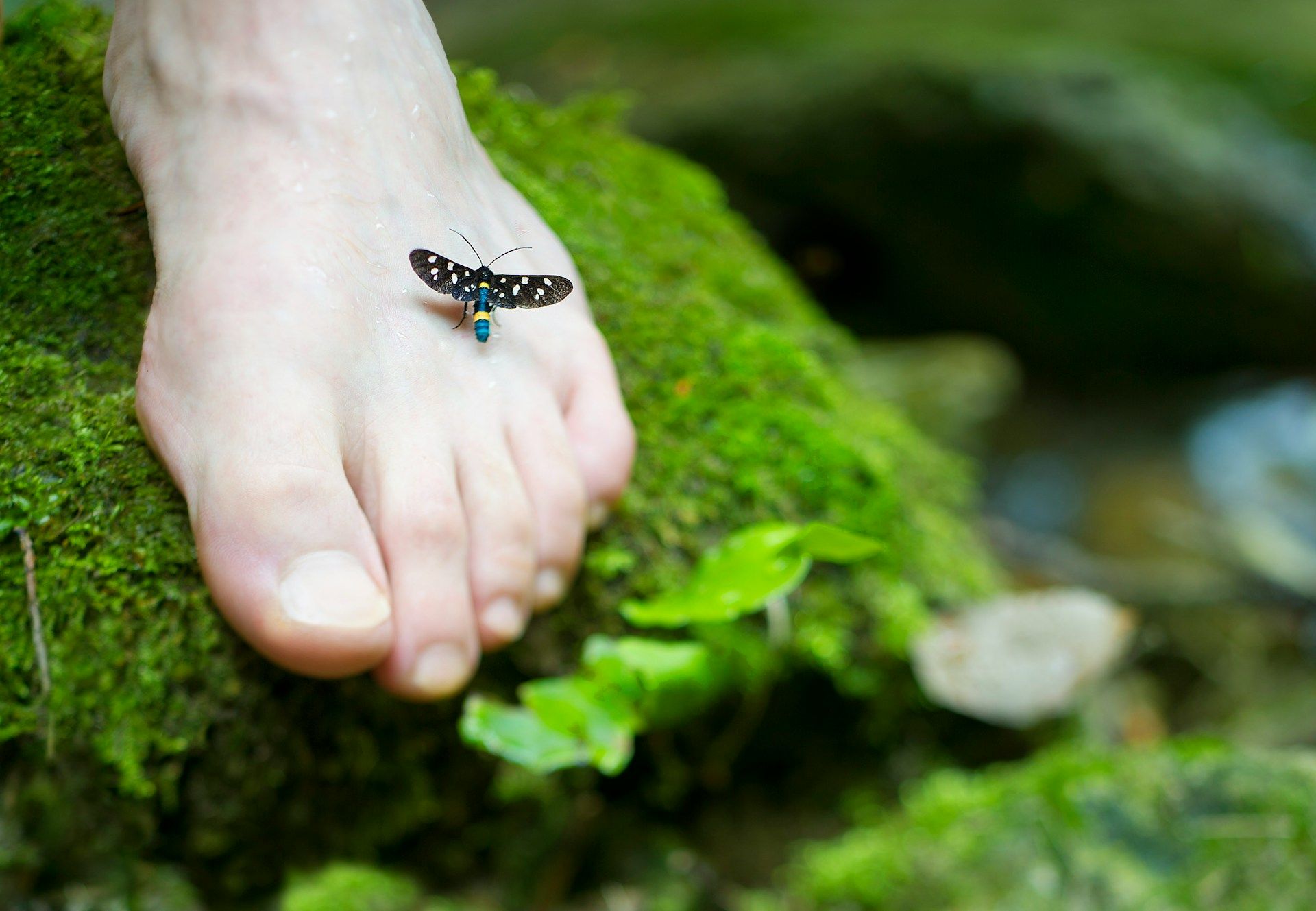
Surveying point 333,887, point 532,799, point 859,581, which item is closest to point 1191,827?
point 859,581

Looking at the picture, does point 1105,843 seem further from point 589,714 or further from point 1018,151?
point 1018,151

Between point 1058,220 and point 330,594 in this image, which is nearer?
point 330,594

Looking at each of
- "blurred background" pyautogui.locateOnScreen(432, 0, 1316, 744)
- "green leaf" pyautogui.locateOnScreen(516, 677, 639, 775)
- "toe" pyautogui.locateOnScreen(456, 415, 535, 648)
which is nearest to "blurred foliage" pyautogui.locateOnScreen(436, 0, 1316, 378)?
Result: "blurred background" pyautogui.locateOnScreen(432, 0, 1316, 744)

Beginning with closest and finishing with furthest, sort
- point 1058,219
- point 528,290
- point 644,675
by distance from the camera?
point 528,290
point 644,675
point 1058,219

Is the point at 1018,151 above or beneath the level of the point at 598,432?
beneath

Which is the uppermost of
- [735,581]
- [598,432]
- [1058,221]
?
[598,432]

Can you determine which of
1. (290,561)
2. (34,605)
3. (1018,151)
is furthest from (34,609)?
(1018,151)
